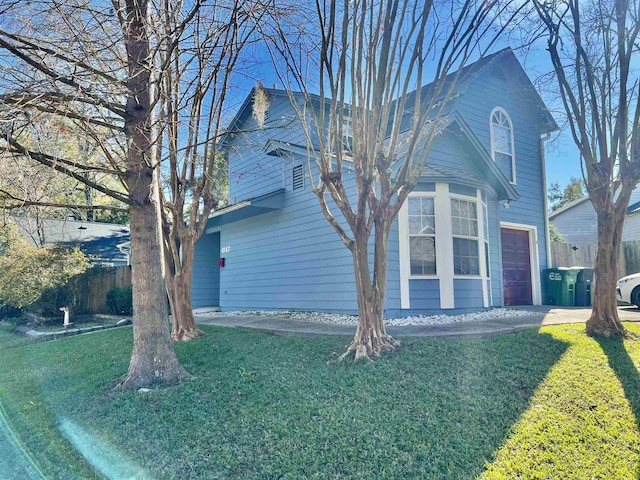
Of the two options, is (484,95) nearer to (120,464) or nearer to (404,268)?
(404,268)

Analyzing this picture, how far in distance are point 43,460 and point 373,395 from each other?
2647mm

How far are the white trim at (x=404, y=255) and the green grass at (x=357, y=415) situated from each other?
262 centimetres

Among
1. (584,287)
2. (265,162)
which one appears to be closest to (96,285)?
(265,162)

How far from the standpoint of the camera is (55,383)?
16.0 ft

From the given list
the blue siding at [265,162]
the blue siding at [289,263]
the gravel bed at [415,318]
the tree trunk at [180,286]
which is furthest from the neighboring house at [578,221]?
the tree trunk at [180,286]

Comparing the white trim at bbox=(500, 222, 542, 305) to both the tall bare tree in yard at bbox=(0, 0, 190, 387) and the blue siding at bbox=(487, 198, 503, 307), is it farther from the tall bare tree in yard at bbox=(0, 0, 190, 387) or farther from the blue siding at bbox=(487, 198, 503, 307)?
the tall bare tree in yard at bbox=(0, 0, 190, 387)

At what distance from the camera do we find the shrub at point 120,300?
12398mm

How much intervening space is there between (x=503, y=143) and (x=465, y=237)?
15.1 ft

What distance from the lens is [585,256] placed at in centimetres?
1353

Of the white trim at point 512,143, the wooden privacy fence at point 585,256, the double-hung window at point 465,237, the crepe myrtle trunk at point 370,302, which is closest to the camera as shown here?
the crepe myrtle trunk at point 370,302

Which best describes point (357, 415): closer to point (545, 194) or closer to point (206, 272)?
point (545, 194)

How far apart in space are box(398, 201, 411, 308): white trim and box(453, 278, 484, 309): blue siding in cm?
98

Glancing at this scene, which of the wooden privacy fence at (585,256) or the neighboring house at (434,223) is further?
the wooden privacy fence at (585,256)

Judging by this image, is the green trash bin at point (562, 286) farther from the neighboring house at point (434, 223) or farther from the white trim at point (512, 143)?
the white trim at point (512, 143)
